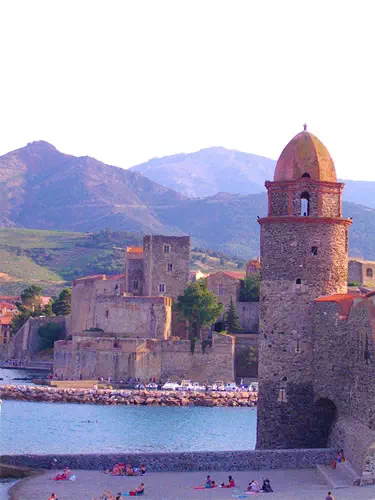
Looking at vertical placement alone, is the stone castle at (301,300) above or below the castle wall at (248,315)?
below

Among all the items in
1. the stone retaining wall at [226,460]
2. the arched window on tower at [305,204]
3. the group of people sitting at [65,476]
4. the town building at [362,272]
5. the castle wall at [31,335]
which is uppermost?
the town building at [362,272]

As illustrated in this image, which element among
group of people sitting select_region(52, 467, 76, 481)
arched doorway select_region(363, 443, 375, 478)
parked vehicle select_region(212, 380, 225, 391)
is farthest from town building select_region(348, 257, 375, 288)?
arched doorway select_region(363, 443, 375, 478)

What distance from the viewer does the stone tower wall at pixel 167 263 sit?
73812 mm

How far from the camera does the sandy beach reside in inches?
1025

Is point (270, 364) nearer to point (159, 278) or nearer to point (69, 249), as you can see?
point (159, 278)

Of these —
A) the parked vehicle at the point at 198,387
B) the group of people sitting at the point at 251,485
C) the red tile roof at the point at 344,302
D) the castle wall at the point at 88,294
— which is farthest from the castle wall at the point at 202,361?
the group of people sitting at the point at 251,485

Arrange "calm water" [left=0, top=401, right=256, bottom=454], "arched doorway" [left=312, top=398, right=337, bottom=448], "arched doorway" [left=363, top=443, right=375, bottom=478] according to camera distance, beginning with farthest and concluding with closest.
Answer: "calm water" [left=0, top=401, right=256, bottom=454] → "arched doorway" [left=312, top=398, right=337, bottom=448] → "arched doorway" [left=363, top=443, right=375, bottom=478]

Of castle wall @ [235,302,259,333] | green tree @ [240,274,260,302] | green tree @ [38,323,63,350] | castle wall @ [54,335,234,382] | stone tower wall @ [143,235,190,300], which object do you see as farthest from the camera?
green tree @ [38,323,63,350]

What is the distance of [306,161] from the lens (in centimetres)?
3158

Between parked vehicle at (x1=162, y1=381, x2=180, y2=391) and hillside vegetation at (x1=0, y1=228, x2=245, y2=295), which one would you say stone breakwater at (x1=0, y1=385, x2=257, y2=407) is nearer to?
parked vehicle at (x1=162, y1=381, x2=180, y2=391)

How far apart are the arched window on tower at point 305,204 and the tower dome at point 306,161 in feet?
1.60

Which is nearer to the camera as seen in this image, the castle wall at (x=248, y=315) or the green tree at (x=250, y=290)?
the castle wall at (x=248, y=315)

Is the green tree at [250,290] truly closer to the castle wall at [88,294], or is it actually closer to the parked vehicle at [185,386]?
the castle wall at [88,294]

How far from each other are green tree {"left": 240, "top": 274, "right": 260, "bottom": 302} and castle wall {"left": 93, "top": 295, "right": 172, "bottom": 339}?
20.6 feet
